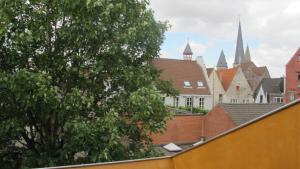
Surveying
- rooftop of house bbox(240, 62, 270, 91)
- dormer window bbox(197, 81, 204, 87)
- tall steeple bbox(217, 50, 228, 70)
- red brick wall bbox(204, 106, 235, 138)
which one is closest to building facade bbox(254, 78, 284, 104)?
rooftop of house bbox(240, 62, 270, 91)

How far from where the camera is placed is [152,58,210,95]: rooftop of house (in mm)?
35562

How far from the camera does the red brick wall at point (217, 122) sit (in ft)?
64.3

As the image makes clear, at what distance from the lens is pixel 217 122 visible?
67.7ft

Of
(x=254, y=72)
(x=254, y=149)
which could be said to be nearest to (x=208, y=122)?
(x=254, y=149)

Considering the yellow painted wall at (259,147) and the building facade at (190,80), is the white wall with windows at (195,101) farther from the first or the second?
the yellow painted wall at (259,147)

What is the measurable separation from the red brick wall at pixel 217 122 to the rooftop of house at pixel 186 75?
13836 millimetres

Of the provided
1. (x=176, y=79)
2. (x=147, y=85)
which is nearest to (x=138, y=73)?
(x=147, y=85)

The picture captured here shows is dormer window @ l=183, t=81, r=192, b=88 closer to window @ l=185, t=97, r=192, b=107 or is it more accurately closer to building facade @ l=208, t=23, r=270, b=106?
window @ l=185, t=97, r=192, b=107

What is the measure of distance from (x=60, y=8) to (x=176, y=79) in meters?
28.9

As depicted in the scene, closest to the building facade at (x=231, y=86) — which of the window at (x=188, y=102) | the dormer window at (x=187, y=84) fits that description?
the dormer window at (x=187, y=84)

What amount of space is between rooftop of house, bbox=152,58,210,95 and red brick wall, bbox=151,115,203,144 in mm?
13597

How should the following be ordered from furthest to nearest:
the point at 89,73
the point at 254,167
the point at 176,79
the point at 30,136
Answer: the point at 176,79 < the point at 30,136 < the point at 89,73 < the point at 254,167

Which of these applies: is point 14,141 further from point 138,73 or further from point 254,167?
point 254,167

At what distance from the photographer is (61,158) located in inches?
274
